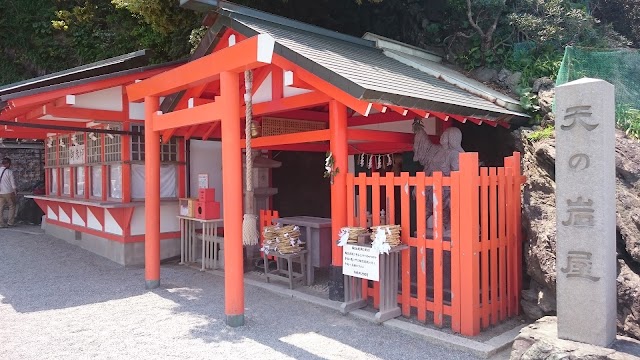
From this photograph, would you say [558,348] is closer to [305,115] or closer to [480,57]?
[305,115]

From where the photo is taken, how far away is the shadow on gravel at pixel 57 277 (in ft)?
21.5

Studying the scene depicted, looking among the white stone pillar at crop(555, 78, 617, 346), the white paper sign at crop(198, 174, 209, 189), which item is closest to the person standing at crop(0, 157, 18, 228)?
the white paper sign at crop(198, 174, 209, 189)

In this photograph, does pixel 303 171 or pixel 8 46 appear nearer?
pixel 303 171

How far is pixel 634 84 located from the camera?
692cm

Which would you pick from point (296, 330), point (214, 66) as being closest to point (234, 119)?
point (214, 66)

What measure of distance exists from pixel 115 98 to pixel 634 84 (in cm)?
877

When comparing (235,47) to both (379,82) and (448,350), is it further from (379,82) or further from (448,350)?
(448,350)

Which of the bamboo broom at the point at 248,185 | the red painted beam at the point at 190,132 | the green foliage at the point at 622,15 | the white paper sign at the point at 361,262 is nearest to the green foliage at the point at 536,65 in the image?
the green foliage at the point at 622,15

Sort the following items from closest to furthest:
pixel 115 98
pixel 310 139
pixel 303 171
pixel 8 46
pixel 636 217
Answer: pixel 636 217, pixel 310 139, pixel 115 98, pixel 303 171, pixel 8 46

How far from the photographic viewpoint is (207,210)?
8.20m

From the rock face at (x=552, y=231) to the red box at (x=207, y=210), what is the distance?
201 inches

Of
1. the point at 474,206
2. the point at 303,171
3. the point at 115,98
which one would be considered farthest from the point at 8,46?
the point at 474,206

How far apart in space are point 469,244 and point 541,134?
8.52 feet

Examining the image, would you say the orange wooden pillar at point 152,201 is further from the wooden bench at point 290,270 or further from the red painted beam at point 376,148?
the red painted beam at point 376,148
